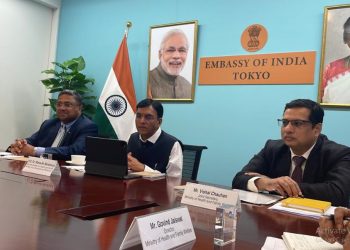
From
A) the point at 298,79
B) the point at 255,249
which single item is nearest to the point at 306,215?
the point at 255,249

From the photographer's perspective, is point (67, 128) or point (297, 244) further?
point (67, 128)

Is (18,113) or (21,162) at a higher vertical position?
(18,113)

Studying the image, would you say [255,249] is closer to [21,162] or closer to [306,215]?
[306,215]

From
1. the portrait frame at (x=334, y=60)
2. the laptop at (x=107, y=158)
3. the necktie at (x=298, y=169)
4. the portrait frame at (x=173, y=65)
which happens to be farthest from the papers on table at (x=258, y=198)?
the portrait frame at (x=173, y=65)

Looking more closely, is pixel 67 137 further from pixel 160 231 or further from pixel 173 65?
pixel 160 231

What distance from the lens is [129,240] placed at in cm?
83

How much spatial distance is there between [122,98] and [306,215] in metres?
2.77

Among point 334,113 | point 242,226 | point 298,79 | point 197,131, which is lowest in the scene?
point 242,226

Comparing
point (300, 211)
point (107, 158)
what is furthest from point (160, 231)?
point (107, 158)

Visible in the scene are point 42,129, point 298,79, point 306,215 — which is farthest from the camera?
point 42,129

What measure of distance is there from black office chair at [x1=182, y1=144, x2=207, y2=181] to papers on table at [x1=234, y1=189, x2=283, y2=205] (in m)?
0.76

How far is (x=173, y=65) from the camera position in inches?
146

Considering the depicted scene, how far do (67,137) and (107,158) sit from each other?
1.27 meters

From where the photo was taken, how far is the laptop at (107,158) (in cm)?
194
